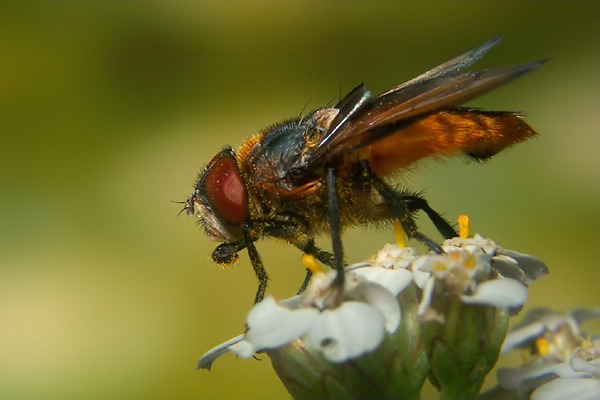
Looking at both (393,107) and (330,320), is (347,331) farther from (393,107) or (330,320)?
(393,107)

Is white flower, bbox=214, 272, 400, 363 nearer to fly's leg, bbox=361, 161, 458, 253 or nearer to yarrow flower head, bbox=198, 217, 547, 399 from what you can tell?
yarrow flower head, bbox=198, 217, 547, 399

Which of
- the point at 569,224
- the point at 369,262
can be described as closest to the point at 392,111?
the point at 369,262

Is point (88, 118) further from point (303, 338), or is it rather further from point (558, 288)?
point (303, 338)

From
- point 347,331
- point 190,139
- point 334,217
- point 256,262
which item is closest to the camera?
point 347,331

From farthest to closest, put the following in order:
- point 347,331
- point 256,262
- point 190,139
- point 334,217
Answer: point 190,139
point 256,262
point 334,217
point 347,331

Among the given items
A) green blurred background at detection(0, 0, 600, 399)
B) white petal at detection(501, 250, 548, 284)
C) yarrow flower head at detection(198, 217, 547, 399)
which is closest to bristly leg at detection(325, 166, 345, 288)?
yarrow flower head at detection(198, 217, 547, 399)

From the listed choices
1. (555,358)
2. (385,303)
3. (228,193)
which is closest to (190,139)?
(228,193)

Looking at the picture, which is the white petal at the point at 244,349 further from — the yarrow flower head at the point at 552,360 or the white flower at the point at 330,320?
the yarrow flower head at the point at 552,360
